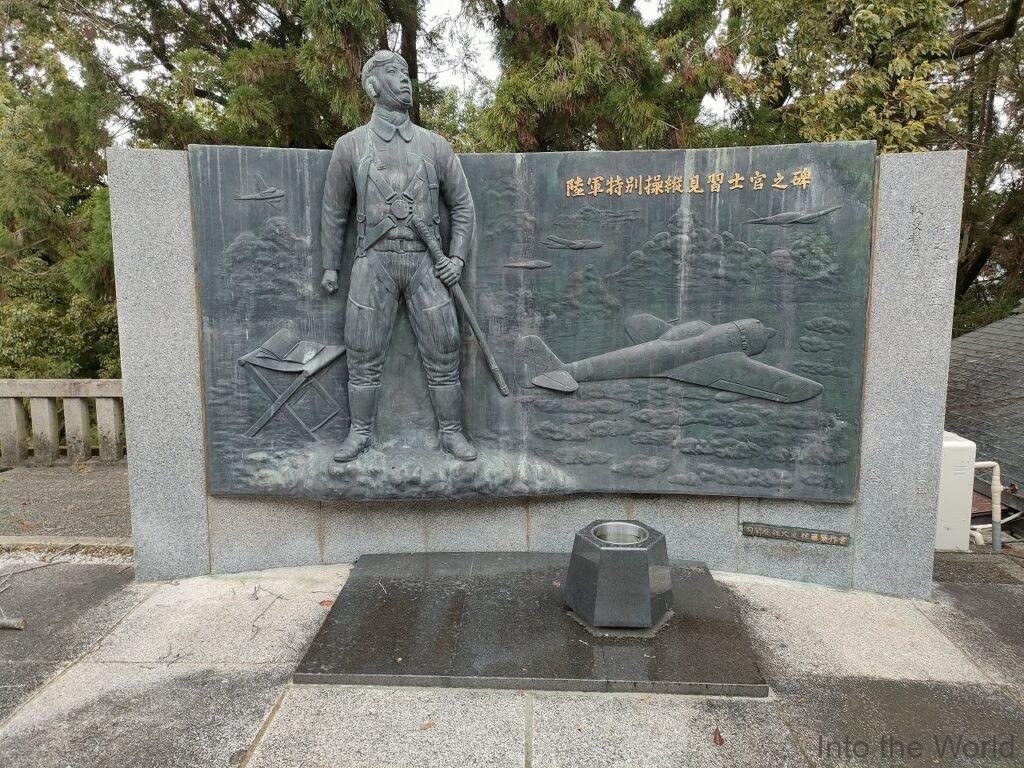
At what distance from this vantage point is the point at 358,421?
4.77 m

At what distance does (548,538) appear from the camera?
5086mm

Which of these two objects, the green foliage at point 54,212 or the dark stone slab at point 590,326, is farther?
the green foliage at point 54,212

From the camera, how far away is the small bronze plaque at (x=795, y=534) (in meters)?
4.75

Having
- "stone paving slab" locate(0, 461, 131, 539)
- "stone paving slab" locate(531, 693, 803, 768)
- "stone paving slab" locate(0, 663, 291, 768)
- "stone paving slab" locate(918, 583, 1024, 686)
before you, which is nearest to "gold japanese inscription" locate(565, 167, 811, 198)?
"stone paving slab" locate(918, 583, 1024, 686)

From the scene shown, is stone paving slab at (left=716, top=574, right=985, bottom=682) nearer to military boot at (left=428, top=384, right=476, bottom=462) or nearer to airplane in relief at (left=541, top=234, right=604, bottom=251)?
military boot at (left=428, top=384, right=476, bottom=462)

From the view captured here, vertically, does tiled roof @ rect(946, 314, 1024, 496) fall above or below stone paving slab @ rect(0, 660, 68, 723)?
above

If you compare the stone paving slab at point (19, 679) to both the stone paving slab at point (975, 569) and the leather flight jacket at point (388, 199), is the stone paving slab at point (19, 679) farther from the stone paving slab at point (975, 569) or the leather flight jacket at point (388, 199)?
the stone paving slab at point (975, 569)

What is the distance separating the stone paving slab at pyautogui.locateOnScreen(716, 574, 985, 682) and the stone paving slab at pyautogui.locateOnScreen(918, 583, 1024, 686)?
0.33 ft

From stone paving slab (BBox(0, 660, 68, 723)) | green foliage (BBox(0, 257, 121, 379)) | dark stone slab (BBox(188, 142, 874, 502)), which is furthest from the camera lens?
green foliage (BBox(0, 257, 121, 379))

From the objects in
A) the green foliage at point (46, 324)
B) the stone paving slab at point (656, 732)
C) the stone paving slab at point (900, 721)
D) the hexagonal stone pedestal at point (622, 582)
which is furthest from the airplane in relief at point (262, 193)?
the green foliage at point (46, 324)

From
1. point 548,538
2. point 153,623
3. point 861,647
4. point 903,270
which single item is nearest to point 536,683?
point 548,538

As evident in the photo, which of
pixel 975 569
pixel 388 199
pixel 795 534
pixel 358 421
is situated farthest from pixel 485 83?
pixel 975 569

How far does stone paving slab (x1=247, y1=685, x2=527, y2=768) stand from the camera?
9.77ft

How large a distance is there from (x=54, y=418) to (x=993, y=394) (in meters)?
12.1
